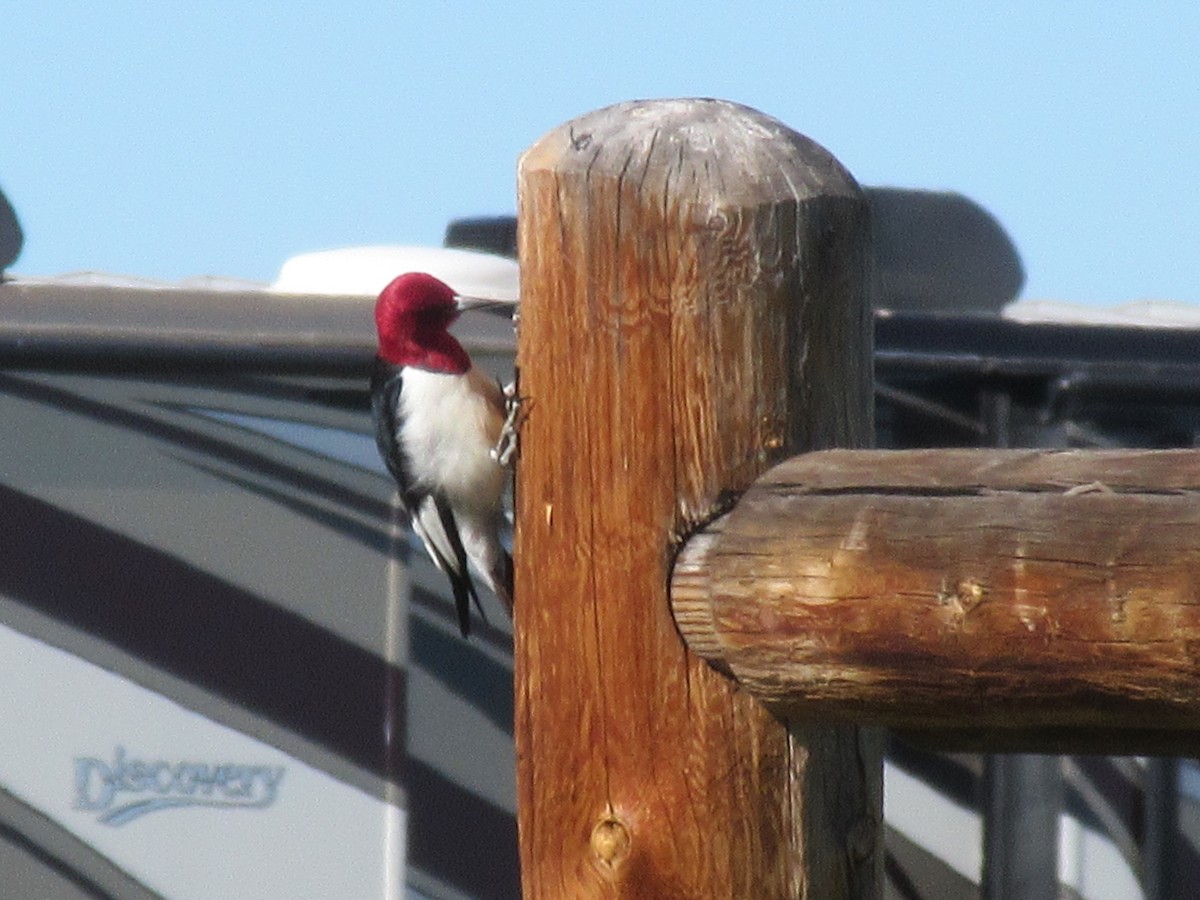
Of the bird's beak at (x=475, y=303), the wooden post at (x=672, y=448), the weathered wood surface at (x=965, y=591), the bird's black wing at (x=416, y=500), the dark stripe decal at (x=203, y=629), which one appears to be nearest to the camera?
the weathered wood surface at (x=965, y=591)

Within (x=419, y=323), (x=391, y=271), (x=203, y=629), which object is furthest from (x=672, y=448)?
(x=391, y=271)

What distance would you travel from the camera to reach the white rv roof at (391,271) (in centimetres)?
514

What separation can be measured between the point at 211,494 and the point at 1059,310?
2.69m

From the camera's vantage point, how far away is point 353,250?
5367mm

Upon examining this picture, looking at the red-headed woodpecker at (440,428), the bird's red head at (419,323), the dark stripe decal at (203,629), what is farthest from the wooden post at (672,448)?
the dark stripe decal at (203,629)

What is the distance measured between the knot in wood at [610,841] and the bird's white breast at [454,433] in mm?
2161

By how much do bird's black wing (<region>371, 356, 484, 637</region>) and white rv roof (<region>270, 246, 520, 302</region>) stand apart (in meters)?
0.53

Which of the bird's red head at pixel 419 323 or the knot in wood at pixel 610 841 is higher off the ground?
the bird's red head at pixel 419 323

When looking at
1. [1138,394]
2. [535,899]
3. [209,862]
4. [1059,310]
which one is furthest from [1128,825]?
[535,899]

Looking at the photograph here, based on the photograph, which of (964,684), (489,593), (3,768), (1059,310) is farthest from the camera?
(1059,310)

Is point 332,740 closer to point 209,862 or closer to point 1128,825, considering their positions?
point 209,862

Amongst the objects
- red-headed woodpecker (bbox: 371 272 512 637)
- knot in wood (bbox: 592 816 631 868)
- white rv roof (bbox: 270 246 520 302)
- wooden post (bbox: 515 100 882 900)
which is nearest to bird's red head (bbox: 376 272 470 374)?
red-headed woodpecker (bbox: 371 272 512 637)

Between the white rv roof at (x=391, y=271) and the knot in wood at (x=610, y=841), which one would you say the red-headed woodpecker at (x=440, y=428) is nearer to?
the white rv roof at (x=391, y=271)

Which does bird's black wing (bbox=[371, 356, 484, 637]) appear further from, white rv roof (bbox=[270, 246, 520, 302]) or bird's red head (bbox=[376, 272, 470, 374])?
white rv roof (bbox=[270, 246, 520, 302])
